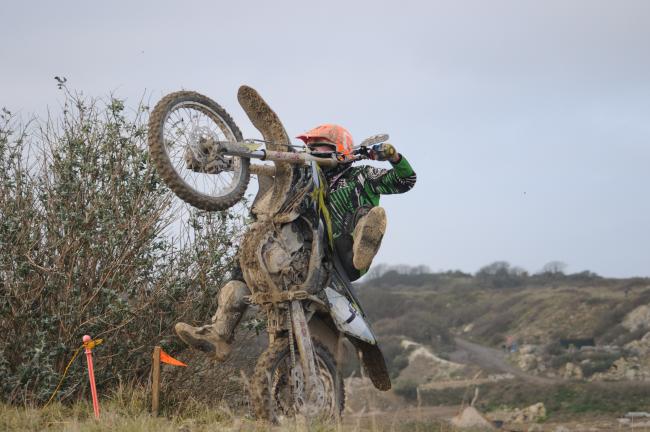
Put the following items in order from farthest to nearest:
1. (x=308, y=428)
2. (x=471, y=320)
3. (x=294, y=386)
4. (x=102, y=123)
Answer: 1. (x=471, y=320)
2. (x=102, y=123)
3. (x=294, y=386)
4. (x=308, y=428)

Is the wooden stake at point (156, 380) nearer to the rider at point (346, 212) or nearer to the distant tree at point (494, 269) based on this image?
the rider at point (346, 212)

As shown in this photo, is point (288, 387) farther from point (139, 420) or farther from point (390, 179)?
point (390, 179)

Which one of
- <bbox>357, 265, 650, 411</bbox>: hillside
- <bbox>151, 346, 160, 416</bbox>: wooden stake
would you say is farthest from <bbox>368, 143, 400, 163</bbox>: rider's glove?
<bbox>357, 265, 650, 411</bbox>: hillside

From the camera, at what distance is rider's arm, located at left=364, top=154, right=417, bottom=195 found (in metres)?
7.99

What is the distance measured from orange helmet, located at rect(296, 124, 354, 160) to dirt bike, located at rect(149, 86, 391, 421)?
0.82 ft

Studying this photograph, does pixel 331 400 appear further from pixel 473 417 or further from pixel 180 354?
pixel 473 417

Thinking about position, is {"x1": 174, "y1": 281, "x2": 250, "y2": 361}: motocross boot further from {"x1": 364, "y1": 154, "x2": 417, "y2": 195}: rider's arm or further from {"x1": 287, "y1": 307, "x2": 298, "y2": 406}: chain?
{"x1": 364, "y1": 154, "x2": 417, "y2": 195}: rider's arm

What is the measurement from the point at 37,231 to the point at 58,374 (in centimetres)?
153

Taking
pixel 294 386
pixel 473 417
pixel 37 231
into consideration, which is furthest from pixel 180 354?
pixel 473 417

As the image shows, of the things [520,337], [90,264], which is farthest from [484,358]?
[90,264]

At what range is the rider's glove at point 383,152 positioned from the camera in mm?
7723

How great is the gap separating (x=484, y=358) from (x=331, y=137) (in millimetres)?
50525

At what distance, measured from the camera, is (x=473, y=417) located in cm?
2492

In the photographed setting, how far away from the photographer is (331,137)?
27.1 ft
